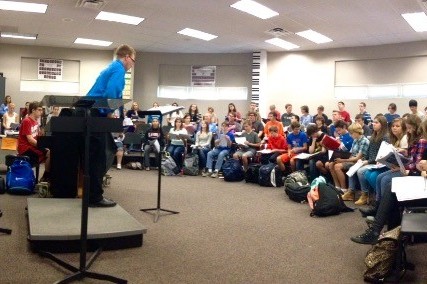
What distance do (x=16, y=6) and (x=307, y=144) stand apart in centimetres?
653

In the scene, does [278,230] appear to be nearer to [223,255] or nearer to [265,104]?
[223,255]

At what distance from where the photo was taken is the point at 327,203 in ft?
16.4

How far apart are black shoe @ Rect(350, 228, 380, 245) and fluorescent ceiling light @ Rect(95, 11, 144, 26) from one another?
299 inches

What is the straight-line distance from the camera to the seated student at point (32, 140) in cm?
569

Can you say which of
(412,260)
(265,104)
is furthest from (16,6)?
(412,260)

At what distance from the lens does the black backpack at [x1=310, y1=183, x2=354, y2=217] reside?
499 centimetres

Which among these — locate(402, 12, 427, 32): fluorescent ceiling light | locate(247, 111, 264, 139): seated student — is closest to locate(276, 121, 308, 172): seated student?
locate(247, 111, 264, 139): seated student

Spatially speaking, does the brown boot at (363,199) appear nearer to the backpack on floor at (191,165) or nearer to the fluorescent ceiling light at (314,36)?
the backpack on floor at (191,165)

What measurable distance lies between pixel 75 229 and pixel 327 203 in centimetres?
284

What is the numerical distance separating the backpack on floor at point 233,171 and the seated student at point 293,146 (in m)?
0.79

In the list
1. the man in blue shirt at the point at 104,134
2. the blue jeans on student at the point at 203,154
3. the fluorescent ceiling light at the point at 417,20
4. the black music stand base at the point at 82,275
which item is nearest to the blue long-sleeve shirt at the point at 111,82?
the man in blue shirt at the point at 104,134

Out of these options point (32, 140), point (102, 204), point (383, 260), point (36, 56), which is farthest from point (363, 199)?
point (36, 56)

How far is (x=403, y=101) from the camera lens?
1148cm

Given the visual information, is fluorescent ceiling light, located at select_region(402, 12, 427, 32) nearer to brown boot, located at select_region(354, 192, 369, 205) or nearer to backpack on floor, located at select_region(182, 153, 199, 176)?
brown boot, located at select_region(354, 192, 369, 205)
